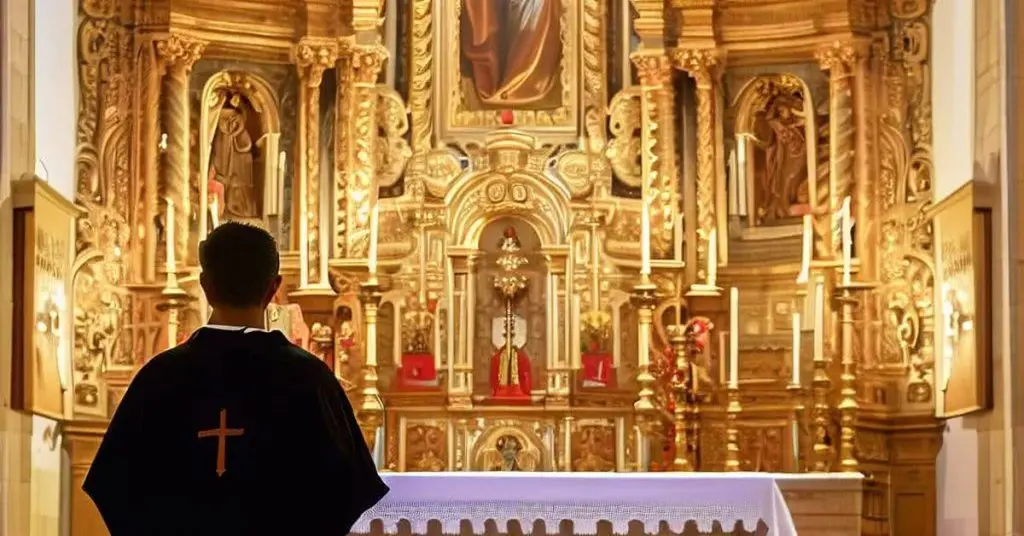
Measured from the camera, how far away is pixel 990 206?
433 inches

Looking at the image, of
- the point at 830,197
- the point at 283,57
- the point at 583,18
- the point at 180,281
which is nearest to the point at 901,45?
the point at 830,197

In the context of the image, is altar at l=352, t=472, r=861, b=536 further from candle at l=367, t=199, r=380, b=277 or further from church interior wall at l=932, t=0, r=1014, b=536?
candle at l=367, t=199, r=380, b=277

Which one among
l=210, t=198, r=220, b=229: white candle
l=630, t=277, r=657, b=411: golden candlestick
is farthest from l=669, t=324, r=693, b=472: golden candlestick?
l=210, t=198, r=220, b=229: white candle

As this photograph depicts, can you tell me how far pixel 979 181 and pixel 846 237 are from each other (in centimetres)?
83

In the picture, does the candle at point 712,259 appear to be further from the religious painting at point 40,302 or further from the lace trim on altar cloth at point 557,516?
the religious painting at point 40,302

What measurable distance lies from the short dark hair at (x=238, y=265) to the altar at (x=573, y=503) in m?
4.64

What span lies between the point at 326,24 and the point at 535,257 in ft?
6.96

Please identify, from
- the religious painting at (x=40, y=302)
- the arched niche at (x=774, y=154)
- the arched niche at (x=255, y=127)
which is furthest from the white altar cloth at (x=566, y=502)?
the arched niche at (x=255, y=127)

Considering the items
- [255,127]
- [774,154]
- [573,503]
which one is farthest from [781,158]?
[573,503]

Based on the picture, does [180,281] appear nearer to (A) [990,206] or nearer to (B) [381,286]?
(B) [381,286]

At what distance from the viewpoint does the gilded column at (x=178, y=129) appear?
12766 millimetres

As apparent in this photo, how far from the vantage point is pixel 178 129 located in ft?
42.0

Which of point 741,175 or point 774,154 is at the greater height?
point 774,154

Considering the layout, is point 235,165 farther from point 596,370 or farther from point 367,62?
point 596,370
